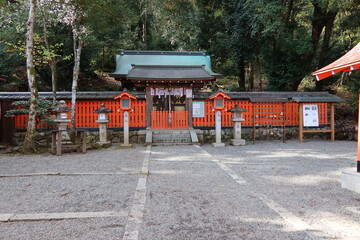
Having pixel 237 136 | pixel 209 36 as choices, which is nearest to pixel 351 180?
pixel 237 136

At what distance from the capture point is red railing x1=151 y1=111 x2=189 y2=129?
11.4 m

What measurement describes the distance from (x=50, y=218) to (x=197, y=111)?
9.27m

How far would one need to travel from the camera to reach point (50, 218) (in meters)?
2.94

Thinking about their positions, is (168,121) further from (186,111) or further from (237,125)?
(237,125)

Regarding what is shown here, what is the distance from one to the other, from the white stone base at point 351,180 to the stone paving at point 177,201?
163 mm

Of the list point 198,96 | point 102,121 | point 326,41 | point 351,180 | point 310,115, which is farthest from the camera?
point 326,41

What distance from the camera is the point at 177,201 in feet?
11.6

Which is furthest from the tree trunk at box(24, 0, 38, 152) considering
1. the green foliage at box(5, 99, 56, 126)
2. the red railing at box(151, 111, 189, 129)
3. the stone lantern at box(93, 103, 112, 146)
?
the red railing at box(151, 111, 189, 129)

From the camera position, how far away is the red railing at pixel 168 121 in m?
11.4

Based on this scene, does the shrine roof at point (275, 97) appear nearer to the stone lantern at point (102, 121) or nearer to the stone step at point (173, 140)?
the stone step at point (173, 140)

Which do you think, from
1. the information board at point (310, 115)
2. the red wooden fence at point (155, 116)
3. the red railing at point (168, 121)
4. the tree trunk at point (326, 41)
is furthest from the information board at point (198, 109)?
the tree trunk at point (326, 41)

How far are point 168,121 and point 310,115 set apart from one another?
6730 millimetres

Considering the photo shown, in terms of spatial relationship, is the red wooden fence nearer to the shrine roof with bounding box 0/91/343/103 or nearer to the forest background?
the shrine roof with bounding box 0/91/343/103

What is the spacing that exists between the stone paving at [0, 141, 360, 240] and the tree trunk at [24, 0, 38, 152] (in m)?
2.10
